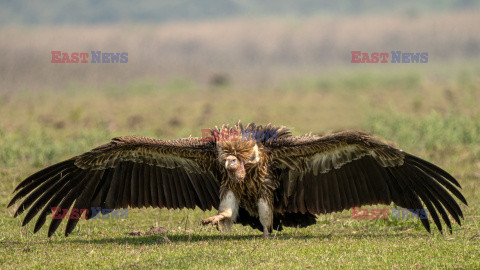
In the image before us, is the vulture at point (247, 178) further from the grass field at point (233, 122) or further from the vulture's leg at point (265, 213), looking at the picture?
the grass field at point (233, 122)

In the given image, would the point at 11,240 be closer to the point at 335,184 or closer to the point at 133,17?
the point at 335,184

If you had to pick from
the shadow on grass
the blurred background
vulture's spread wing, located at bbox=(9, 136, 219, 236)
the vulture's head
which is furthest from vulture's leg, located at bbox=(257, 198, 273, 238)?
the blurred background

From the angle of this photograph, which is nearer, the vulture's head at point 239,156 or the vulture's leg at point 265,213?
the vulture's head at point 239,156

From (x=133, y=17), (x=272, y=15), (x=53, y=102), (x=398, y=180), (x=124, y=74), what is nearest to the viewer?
(x=398, y=180)

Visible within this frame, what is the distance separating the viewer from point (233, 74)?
53531 mm

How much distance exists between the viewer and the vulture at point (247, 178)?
30.4 ft

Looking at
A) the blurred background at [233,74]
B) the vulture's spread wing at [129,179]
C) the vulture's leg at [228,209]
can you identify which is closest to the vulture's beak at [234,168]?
the vulture's leg at [228,209]

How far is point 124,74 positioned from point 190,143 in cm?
4045

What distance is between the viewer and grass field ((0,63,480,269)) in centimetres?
826

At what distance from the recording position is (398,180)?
9.44 m

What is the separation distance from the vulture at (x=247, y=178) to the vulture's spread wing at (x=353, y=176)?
1cm

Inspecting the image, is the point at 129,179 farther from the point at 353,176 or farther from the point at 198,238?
the point at 353,176

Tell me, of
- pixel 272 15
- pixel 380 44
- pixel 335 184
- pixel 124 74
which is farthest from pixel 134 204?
pixel 272 15

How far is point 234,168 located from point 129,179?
5.95 ft
